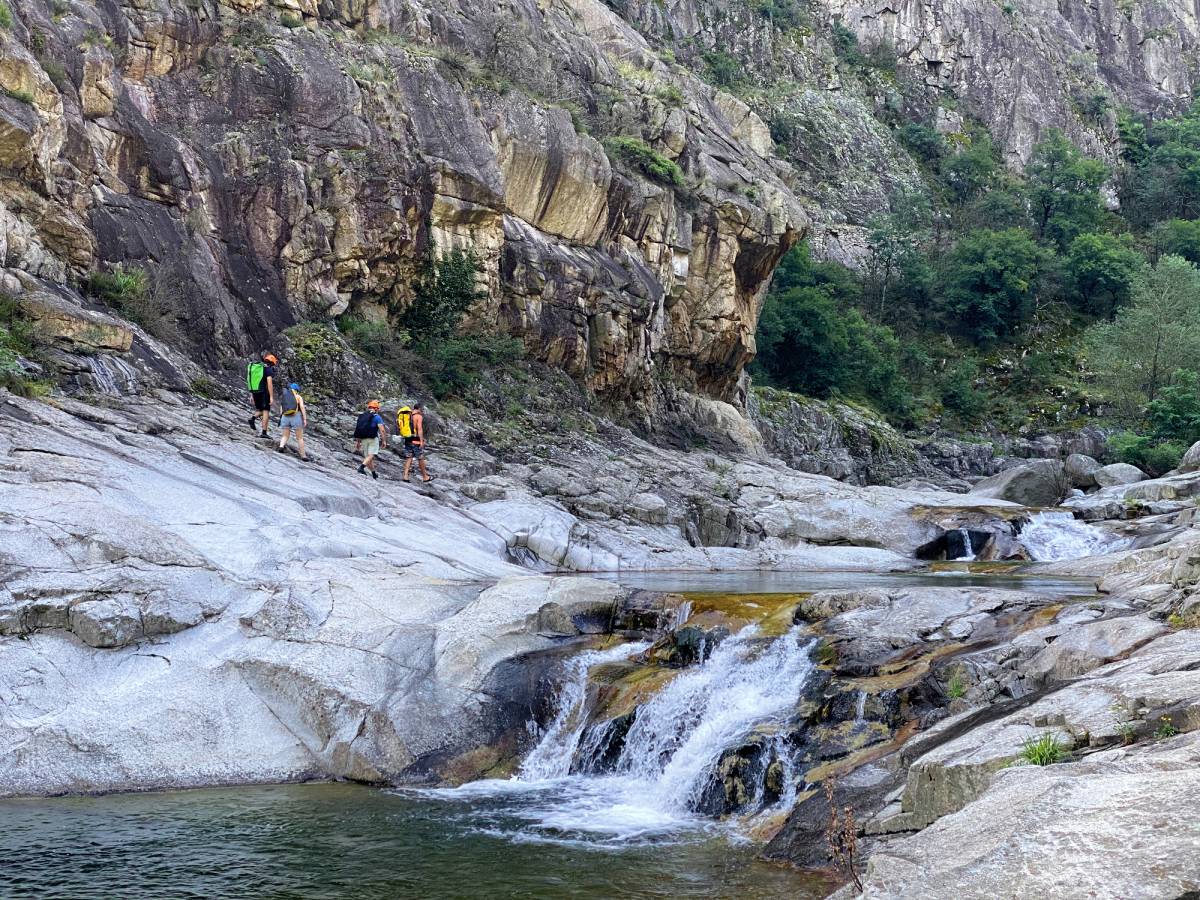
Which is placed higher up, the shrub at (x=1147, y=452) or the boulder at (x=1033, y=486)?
the shrub at (x=1147, y=452)

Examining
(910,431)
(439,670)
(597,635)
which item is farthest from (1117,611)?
(910,431)

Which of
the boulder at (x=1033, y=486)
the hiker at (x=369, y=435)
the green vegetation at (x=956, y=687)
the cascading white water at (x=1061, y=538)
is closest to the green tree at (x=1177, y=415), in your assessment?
the boulder at (x=1033, y=486)

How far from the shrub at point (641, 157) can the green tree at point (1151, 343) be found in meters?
23.5

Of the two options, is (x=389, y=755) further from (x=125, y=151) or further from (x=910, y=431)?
(x=910, y=431)

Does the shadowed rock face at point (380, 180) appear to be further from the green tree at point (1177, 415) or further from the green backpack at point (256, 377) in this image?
the green tree at point (1177, 415)

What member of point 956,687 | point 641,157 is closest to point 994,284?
point 641,157

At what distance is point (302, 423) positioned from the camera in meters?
21.1

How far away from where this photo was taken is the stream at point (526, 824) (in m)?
8.48

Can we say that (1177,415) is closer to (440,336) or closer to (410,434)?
(440,336)

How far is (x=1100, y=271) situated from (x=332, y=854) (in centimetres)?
6758

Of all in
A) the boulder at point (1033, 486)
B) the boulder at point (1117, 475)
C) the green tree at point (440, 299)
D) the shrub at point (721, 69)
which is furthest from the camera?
the shrub at point (721, 69)

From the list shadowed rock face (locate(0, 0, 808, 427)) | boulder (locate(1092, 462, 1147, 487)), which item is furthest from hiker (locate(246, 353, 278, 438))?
boulder (locate(1092, 462, 1147, 487))

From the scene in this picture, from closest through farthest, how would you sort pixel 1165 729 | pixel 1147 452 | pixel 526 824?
pixel 1165 729 → pixel 526 824 → pixel 1147 452

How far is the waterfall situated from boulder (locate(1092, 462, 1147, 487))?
26954mm
